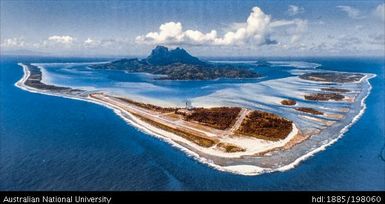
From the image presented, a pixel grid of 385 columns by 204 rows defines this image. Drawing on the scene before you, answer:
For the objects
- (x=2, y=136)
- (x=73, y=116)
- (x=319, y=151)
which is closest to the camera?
(x=319, y=151)

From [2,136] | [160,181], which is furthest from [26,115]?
[160,181]

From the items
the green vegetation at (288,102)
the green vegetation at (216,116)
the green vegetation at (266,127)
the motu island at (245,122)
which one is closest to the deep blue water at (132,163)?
the motu island at (245,122)

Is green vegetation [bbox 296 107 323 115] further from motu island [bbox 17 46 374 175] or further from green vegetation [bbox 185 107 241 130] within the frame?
green vegetation [bbox 185 107 241 130]

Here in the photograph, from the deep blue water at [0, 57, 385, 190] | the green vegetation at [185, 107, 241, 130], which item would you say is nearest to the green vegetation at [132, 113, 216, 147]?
the deep blue water at [0, 57, 385, 190]

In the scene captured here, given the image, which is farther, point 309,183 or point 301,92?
point 301,92

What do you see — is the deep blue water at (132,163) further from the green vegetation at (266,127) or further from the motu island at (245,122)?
the green vegetation at (266,127)

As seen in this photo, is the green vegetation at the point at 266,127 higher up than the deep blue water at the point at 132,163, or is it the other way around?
the green vegetation at the point at 266,127

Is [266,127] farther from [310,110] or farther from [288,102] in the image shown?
[288,102]

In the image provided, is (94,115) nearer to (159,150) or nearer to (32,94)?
(159,150)
